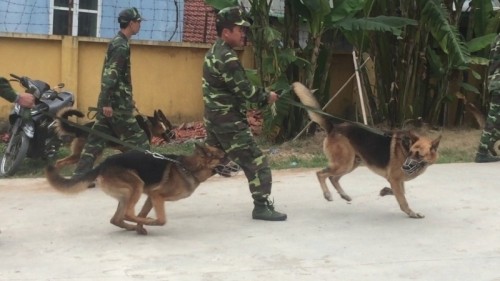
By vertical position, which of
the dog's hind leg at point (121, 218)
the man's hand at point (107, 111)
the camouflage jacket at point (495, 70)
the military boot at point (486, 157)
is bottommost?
the dog's hind leg at point (121, 218)

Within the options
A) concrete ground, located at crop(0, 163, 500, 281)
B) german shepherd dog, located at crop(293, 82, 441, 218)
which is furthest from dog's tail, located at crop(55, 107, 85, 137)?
german shepherd dog, located at crop(293, 82, 441, 218)

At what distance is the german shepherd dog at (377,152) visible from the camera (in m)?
5.90

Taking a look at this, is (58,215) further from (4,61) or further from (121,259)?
(4,61)

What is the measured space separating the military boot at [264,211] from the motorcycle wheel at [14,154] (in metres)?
3.25

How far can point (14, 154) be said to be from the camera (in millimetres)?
8266

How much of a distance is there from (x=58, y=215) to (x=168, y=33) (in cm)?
635

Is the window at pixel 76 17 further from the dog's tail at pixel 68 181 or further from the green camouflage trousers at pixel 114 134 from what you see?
the dog's tail at pixel 68 181

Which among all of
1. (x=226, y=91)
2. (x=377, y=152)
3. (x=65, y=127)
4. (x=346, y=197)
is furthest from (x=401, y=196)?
(x=65, y=127)

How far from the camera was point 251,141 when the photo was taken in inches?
237

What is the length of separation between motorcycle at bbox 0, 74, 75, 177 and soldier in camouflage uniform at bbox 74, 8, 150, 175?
3.25ft

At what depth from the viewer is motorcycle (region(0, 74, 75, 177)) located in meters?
8.14

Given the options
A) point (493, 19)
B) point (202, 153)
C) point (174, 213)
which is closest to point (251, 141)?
point (202, 153)

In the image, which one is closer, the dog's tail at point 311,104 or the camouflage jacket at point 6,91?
the camouflage jacket at point 6,91

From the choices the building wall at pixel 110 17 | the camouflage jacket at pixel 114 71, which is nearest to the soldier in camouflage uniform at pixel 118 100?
the camouflage jacket at pixel 114 71
